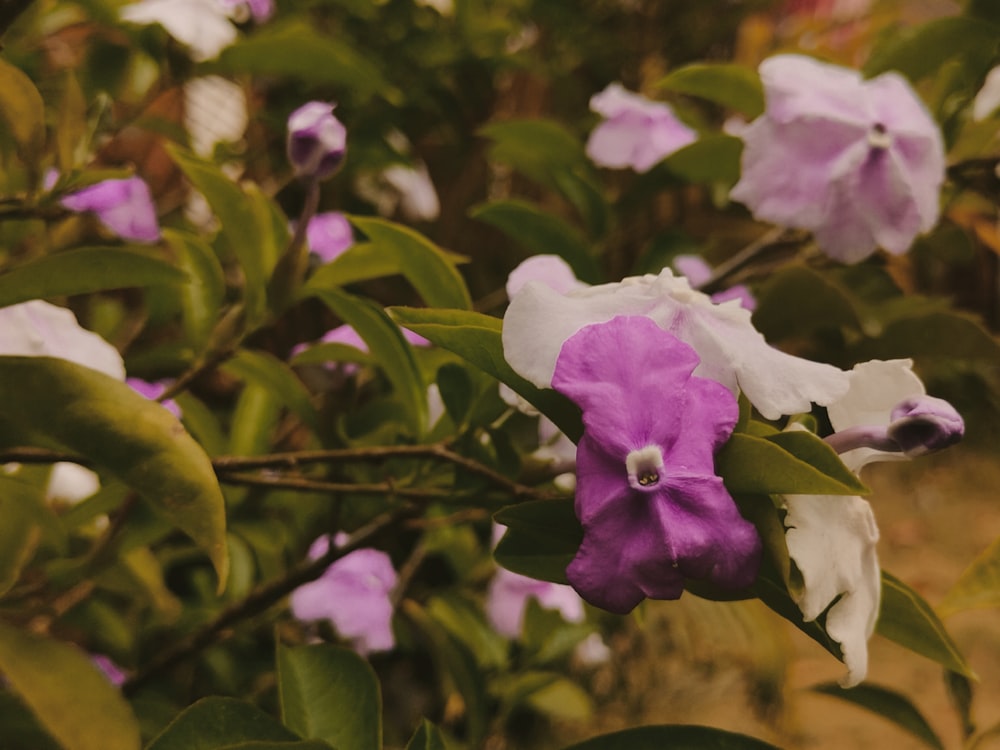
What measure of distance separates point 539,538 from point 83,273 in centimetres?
30

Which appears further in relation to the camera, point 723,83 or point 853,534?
point 723,83

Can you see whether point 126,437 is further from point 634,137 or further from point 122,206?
point 634,137

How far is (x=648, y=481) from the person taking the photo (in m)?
0.33

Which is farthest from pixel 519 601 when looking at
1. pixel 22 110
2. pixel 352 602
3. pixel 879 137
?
A: pixel 22 110

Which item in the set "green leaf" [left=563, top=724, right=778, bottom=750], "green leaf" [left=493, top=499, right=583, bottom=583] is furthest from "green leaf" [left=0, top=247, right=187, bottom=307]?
"green leaf" [left=563, top=724, right=778, bottom=750]

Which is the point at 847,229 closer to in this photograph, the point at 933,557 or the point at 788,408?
Result: the point at 788,408

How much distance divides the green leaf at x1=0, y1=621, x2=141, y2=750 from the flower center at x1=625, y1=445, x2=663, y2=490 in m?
0.27

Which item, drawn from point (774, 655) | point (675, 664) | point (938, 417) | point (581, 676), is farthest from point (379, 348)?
point (675, 664)

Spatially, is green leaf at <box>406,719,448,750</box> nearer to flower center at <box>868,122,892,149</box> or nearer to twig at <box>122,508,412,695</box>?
twig at <box>122,508,412,695</box>

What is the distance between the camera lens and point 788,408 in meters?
0.36

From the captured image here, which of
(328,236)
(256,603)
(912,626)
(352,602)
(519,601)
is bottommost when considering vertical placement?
(519,601)

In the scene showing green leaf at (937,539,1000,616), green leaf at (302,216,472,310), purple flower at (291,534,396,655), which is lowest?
purple flower at (291,534,396,655)

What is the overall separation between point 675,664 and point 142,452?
1.67 meters

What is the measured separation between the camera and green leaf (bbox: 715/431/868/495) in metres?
0.32
